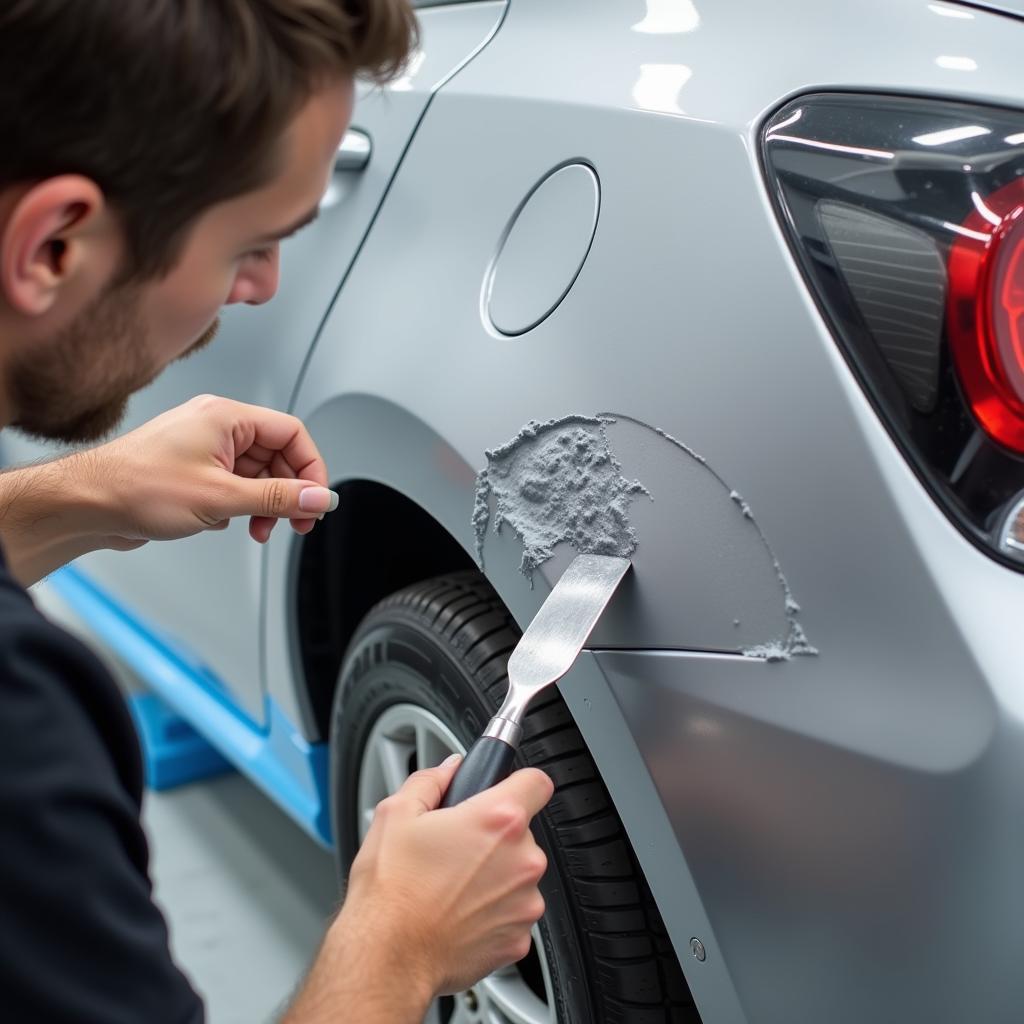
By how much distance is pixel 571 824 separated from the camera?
1097mm

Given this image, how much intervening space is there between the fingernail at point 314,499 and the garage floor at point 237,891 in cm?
77

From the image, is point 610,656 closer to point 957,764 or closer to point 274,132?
point 957,764

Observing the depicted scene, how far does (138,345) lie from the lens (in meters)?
0.92

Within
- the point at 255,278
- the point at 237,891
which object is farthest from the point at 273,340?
the point at 237,891

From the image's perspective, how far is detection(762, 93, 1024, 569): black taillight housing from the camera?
86cm

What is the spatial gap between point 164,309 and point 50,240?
0.37ft

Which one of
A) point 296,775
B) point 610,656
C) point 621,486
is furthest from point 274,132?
point 296,775

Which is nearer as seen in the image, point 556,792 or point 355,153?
point 556,792

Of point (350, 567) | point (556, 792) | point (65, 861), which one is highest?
point (65, 861)

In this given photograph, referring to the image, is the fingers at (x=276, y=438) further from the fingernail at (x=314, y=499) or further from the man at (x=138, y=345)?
the man at (x=138, y=345)

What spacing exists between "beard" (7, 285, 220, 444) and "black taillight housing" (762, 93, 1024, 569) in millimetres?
486

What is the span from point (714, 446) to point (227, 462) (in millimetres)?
596

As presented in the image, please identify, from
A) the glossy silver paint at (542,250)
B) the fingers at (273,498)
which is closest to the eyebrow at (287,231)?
the glossy silver paint at (542,250)

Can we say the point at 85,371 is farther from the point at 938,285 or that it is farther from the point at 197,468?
the point at 938,285
